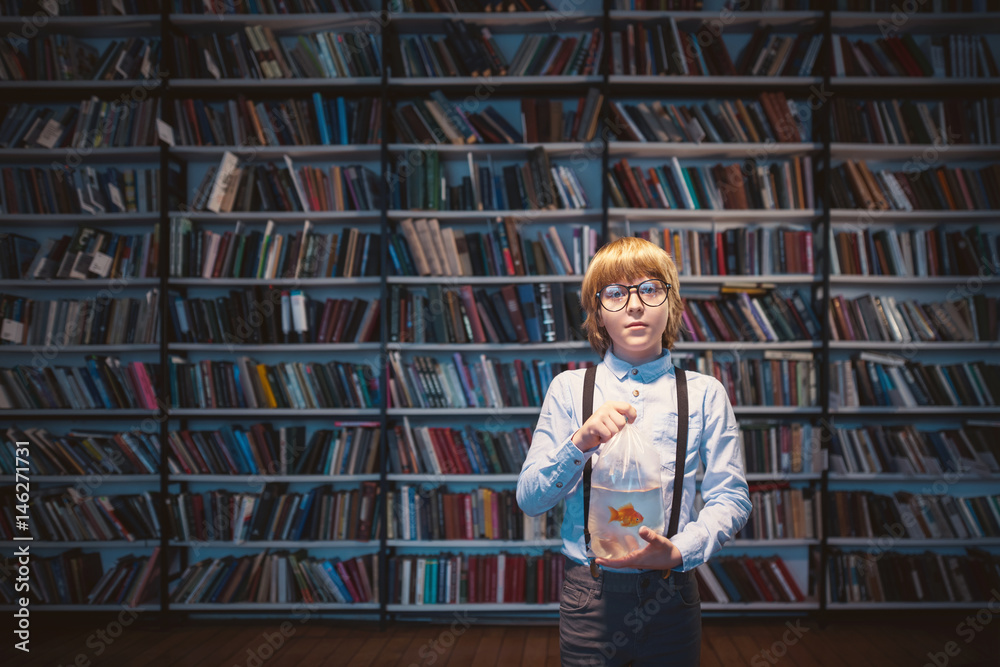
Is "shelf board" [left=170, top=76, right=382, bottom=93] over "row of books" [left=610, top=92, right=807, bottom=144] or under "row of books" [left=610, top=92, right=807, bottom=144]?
over

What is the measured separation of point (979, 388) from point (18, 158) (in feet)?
17.9

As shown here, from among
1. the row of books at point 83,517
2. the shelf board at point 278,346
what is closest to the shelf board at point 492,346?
the shelf board at point 278,346

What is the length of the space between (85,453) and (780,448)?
12.1 feet

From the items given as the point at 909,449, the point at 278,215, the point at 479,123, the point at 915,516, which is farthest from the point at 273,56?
the point at 915,516

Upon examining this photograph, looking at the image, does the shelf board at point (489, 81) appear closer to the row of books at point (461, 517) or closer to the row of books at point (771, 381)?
the row of books at point (771, 381)

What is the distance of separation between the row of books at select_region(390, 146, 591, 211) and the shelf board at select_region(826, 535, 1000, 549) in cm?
224

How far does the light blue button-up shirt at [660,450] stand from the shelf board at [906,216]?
2421mm

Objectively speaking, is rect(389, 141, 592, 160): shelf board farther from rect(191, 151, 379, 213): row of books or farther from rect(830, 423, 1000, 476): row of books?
rect(830, 423, 1000, 476): row of books

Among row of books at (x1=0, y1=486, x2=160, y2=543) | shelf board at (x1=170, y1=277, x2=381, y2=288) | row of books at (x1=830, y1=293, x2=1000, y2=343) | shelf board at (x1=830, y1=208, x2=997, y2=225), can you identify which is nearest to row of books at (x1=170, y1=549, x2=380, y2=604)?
row of books at (x1=0, y1=486, x2=160, y2=543)

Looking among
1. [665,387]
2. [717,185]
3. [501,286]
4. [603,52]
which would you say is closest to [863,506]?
[717,185]

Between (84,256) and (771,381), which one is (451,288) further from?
(84,256)

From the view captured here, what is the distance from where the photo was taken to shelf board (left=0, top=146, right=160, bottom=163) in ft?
9.76

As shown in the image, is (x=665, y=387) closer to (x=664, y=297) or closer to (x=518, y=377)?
(x=664, y=297)

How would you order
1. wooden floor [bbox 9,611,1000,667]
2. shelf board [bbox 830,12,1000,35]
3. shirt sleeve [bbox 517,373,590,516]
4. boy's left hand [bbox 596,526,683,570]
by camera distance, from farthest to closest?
1. shelf board [bbox 830,12,1000,35]
2. wooden floor [bbox 9,611,1000,667]
3. shirt sleeve [bbox 517,373,590,516]
4. boy's left hand [bbox 596,526,683,570]
